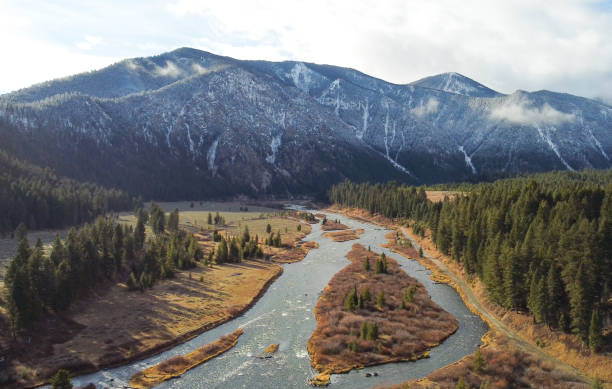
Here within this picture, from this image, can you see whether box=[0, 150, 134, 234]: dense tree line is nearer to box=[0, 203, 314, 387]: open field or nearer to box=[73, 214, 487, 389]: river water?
box=[0, 203, 314, 387]: open field

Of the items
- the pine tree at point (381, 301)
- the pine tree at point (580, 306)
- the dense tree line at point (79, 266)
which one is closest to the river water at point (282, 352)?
the pine tree at point (381, 301)

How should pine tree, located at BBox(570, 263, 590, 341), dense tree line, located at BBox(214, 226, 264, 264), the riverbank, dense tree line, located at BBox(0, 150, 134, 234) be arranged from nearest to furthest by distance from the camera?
the riverbank, pine tree, located at BBox(570, 263, 590, 341), dense tree line, located at BBox(214, 226, 264, 264), dense tree line, located at BBox(0, 150, 134, 234)

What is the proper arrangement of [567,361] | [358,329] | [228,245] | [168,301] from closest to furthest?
[567,361] → [358,329] → [168,301] → [228,245]

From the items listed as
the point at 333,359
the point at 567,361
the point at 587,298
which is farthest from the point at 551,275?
the point at 333,359

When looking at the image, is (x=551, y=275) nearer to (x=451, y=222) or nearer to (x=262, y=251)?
(x=451, y=222)

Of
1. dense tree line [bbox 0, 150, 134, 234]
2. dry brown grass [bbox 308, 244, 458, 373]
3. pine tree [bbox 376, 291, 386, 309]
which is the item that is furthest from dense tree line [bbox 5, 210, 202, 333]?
pine tree [bbox 376, 291, 386, 309]

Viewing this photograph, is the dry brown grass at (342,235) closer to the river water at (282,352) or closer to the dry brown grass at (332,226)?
the dry brown grass at (332,226)
